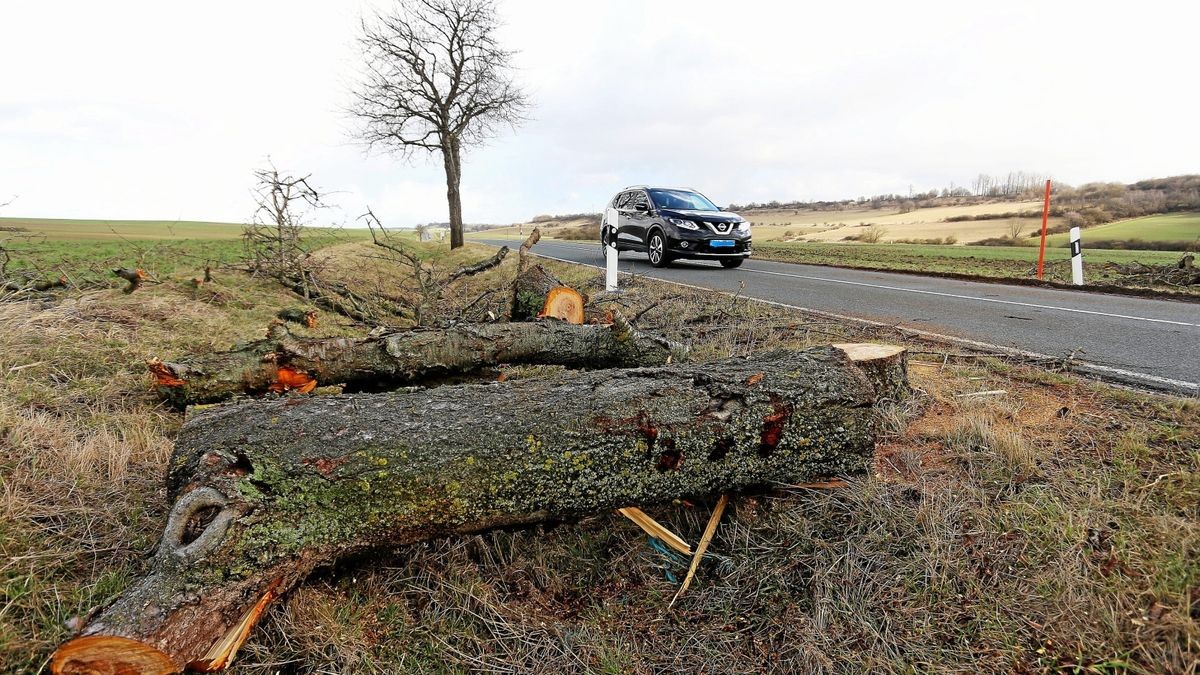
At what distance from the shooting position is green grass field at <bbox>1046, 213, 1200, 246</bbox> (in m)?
18.7

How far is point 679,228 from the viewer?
11.4m

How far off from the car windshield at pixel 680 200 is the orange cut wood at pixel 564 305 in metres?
7.43

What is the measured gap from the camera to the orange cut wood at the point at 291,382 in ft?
11.8

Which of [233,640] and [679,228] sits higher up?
[679,228]

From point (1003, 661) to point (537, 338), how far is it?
3070 millimetres

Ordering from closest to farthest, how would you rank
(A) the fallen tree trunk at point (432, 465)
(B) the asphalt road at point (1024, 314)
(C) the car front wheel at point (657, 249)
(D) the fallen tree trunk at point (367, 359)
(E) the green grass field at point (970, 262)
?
(A) the fallen tree trunk at point (432, 465) → (D) the fallen tree trunk at point (367, 359) → (B) the asphalt road at point (1024, 314) → (E) the green grass field at point (970, 262) → (C) the car front wheel at point (657, 249)

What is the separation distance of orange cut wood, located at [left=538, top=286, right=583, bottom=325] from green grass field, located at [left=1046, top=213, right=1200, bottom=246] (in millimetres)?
22515

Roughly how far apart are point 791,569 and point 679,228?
9641mm

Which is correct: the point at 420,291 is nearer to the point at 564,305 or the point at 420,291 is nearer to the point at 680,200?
the point at 564,305

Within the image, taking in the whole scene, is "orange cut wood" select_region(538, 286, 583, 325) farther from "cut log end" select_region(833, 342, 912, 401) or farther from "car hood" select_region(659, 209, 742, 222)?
"car hood" select_region(659, 209, 742, 222)

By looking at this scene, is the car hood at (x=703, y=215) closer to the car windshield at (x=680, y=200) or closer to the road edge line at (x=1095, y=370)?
the car windshield at (x=680, y=200)

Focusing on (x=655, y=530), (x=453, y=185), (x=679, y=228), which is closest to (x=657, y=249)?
(x=679, y=228)

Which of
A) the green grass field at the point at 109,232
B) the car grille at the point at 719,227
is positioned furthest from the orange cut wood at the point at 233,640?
the car grille at the point at 719,227

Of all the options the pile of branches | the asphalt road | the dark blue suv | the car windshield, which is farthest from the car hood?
the pile of branches
